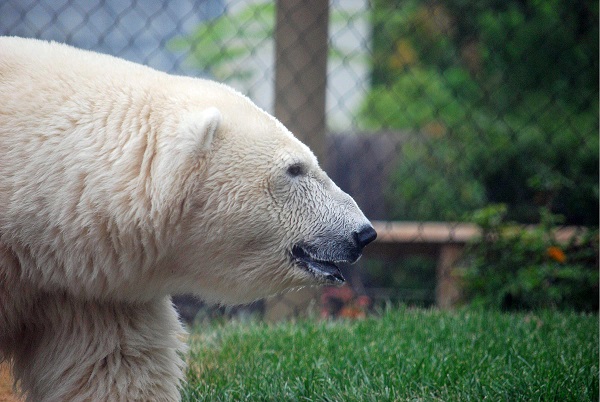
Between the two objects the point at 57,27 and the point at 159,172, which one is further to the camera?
the point at 57,27

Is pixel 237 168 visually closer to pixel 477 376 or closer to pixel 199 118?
pixel 199 118

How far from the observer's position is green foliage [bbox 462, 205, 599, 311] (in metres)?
4.29

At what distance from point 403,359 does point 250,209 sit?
37.5 inches

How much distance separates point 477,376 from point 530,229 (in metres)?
2.55

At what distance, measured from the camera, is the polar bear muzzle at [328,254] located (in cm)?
213

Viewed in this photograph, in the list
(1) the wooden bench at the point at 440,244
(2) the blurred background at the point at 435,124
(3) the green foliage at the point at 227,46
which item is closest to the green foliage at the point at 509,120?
(2) the blurred background at the point at 435,124

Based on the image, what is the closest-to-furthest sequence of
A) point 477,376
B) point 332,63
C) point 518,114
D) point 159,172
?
point 159,172 < point 477,376 < point 518,114 < point 332,63

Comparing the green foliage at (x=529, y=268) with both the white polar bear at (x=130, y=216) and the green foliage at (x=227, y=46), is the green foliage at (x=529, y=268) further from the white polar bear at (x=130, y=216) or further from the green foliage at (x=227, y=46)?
the green foliage at (x=227, y=46)

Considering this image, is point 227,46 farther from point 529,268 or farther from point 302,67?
point 529,268

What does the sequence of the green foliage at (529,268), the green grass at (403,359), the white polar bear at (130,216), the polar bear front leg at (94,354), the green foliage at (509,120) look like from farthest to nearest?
the green foliage at (509,120), the green foliage at (529,268), the green grass at (403,359), the polar bear front leg at (94,354), the white polar bear at (130,216)

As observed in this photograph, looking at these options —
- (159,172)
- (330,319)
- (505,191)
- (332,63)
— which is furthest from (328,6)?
(332,63)

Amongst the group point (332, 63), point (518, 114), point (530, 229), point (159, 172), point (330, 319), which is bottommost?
point (330, 319)

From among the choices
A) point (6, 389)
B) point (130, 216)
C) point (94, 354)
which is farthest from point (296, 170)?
point (6, 389)

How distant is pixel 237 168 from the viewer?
2.04 metres
